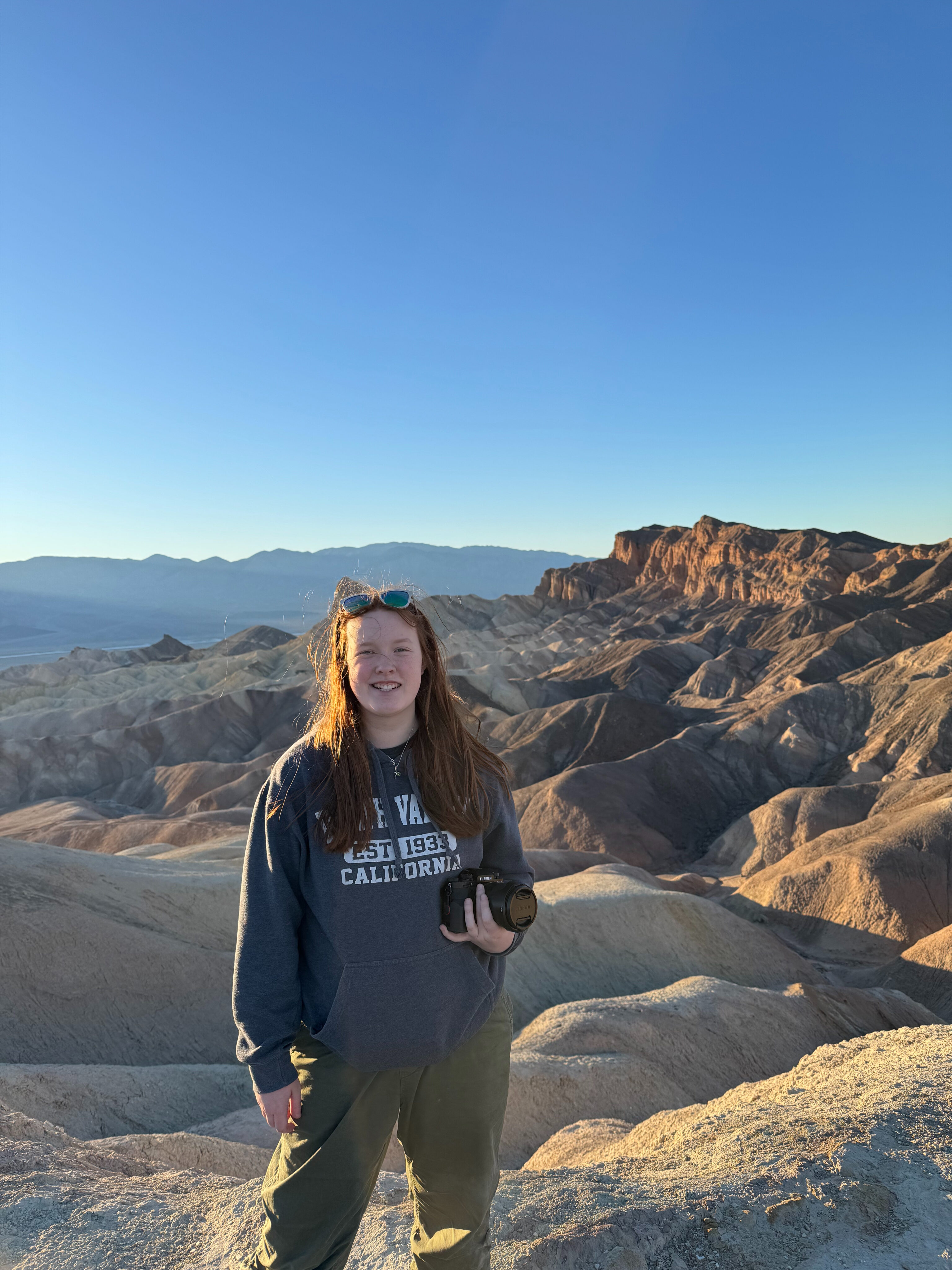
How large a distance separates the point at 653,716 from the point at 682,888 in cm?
1938

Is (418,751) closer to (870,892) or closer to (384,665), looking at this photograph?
(384,665)

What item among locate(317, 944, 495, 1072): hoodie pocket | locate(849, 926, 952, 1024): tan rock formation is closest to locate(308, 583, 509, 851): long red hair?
locate(317, 944, 495, 1072): hoodie pocket

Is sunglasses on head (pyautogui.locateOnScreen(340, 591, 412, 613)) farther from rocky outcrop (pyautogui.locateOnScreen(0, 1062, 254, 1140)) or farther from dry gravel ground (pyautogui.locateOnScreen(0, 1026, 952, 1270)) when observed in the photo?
rocky outcrop (pyautogui.locateOnScreen(0, 1062, 254, 1140))

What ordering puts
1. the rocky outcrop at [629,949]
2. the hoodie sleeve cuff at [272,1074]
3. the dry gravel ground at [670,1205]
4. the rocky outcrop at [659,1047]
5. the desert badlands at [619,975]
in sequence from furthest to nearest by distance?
the rocky outcrop at [629,949]
the rocky outcrop at [659,1047]
the desert badlands at [619,975]
the dry gravel ground at [670,1205]
the hoodie sleeve cuff at [272,1074]

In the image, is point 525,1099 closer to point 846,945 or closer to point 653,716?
point 846,945

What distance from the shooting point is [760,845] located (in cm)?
2855

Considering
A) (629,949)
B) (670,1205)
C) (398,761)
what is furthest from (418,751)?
(629,949)

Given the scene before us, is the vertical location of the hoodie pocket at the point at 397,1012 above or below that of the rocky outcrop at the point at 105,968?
above

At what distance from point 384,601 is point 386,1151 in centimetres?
178

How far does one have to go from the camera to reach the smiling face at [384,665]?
2.50 m

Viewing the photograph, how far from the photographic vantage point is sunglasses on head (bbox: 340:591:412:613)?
2631 mm

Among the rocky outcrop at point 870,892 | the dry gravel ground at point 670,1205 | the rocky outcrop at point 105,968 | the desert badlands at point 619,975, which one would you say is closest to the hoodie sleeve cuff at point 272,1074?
the desert badlands at point 619,975

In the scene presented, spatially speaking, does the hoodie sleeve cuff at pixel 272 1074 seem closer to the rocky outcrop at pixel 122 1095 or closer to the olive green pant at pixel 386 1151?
the olive green pant at pixel 386 1151

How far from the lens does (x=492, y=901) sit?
243 cm
